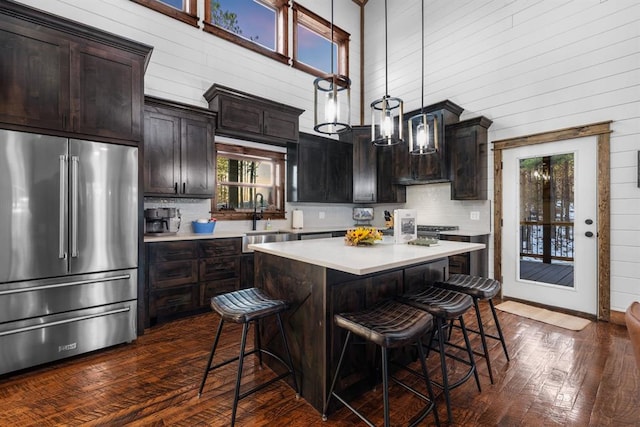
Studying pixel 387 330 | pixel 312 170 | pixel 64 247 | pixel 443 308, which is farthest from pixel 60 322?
pixel 312 170

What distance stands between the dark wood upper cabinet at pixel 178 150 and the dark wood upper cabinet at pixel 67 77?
2.05ft

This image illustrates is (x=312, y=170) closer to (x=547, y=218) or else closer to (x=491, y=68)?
(x=491, y=68)

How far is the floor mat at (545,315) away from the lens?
3283 millimetres

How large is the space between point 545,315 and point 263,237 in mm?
3585

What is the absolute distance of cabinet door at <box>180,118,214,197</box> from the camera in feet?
12.2

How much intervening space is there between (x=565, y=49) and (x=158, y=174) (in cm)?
509

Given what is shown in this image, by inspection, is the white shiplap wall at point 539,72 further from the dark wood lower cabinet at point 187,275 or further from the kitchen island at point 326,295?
the dark wood lower cabinet at point 187,275

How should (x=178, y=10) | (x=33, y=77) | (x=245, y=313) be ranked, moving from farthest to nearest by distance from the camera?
1. (x=178, y=10)
2. (x=33, y=77)
3. (x=245, y=313)

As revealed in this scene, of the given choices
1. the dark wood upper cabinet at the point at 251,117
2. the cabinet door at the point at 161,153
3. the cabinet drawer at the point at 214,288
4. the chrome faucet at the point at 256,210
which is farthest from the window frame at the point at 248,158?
the cabinet drawer at the point at 214,288

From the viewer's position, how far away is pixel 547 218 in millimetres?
3895

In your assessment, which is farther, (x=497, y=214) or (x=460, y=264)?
(x=497, y=214)

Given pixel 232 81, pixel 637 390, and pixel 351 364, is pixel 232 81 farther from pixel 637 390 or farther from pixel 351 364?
pixel 637 390

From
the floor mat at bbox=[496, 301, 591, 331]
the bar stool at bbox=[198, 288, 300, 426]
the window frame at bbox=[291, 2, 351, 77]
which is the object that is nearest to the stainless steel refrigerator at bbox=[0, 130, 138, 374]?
the bar stool at bbox=[198, 288, 300, 426]

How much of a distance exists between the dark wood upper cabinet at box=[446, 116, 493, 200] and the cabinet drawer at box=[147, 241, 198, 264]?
3.69 metres
